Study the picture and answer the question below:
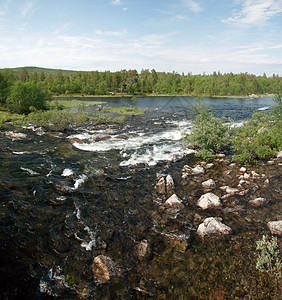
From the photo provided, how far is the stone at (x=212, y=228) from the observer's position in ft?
26.2

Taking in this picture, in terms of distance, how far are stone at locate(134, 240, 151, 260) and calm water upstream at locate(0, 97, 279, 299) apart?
168mm

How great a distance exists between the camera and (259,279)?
237 inches

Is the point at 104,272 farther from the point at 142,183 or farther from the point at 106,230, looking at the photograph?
the point at 142,183

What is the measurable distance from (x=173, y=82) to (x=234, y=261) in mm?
162614

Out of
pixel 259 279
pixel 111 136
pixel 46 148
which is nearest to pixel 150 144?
pixel 111 136

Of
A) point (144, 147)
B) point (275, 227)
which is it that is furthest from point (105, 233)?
point (144, 147)

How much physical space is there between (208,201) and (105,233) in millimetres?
5116

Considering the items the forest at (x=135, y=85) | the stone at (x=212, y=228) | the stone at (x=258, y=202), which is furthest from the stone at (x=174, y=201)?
the forest at (x=135, y=85)

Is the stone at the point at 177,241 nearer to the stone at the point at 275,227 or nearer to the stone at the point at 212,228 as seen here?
the stone at the point at 212,228

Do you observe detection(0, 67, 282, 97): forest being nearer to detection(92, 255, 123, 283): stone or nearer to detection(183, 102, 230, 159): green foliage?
detection(183, 102, 230, 159): green foliage

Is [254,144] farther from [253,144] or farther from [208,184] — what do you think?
[208,184]

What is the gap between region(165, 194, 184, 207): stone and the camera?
9992mm

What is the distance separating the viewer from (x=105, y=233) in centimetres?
820

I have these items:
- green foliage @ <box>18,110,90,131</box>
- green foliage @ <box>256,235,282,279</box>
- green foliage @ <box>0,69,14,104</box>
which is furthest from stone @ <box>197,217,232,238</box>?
green foliage @ <box>0,69,14,104</box>
